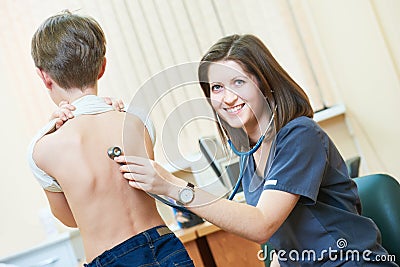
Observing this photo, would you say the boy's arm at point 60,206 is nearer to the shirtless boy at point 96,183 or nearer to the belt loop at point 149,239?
the shirtless boy at point 96,183

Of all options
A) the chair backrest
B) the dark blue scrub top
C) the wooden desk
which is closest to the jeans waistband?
the dark blue scrub top

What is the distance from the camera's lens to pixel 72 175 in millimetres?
1412

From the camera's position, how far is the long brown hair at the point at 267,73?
4.70 feet

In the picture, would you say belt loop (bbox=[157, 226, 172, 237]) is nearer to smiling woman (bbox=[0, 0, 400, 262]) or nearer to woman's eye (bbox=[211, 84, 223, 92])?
woman's eye (bbox=[211, 84, 223, 92])

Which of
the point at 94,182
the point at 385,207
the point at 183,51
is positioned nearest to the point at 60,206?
the point at 94,182

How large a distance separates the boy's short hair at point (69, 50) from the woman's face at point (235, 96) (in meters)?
0.32

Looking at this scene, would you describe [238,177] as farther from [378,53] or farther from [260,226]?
[378,53]

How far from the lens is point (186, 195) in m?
1.17

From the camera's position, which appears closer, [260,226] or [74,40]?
[260,226]

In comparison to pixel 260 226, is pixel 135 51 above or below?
above

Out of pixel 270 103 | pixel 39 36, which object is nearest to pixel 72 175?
pixel 39 36

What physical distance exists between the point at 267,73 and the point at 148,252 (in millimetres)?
482

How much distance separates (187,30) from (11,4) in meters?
1.00

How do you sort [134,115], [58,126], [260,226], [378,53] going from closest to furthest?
[134,115] → [260,226] → [58,126] → [378,53]
